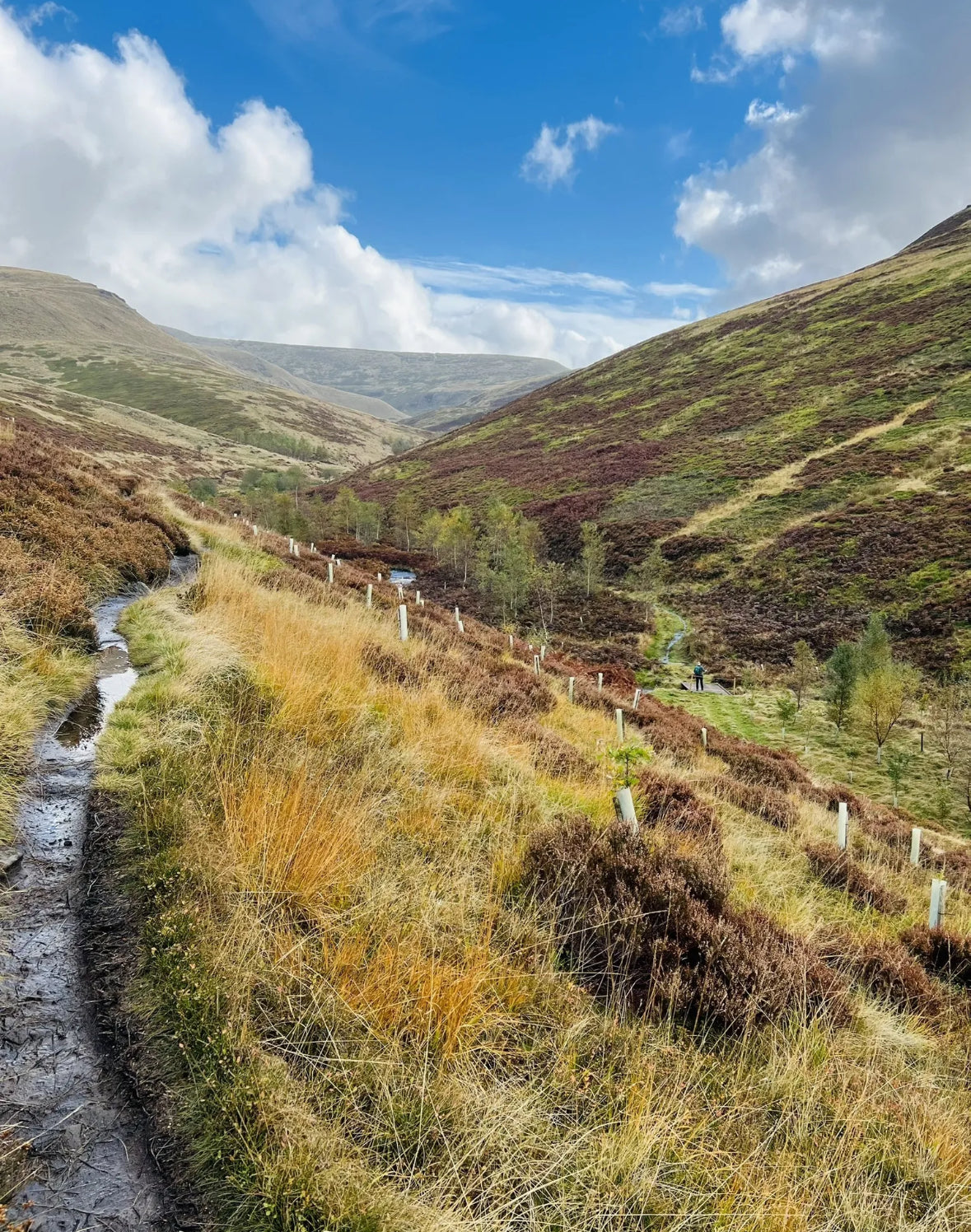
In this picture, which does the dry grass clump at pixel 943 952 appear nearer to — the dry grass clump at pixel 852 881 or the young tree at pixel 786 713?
the dry grass clump at pixel 852 881

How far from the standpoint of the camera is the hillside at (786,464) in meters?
38.6

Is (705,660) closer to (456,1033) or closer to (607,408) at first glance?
(456,1033)

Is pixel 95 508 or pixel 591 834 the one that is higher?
pixel 95 508

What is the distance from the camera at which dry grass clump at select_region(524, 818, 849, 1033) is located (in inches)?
129

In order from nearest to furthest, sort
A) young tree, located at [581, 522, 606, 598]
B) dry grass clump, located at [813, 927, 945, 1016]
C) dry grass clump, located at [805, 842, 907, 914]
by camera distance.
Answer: dry grass clump, located at [813, 927, 945, 1016] → dry grass clump, located at [805, 842, 907, 914] → young tree, located at [581, 522, 606, 598]

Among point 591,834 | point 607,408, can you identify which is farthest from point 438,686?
point 607,408

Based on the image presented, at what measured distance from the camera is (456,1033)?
104 inches

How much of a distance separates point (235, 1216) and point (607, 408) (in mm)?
100934

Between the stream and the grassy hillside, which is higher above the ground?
the grassy hillside

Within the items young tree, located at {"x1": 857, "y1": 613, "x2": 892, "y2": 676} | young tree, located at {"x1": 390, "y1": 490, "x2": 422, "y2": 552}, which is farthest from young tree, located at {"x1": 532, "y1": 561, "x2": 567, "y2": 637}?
young tree, located at {"x1": 390, "y1": 490, "x2": 422, "y2": 552}

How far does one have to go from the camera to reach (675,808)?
7184 millimetres

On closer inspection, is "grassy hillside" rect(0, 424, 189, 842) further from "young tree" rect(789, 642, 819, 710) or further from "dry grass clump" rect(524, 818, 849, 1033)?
"young tree" rect(789, 642, 819, 710)

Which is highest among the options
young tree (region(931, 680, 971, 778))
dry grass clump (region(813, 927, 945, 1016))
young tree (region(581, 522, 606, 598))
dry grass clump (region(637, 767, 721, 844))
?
young tree (region(581, 522, 606, 598))

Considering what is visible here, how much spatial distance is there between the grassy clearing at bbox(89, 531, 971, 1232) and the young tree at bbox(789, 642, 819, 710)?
2983cm
